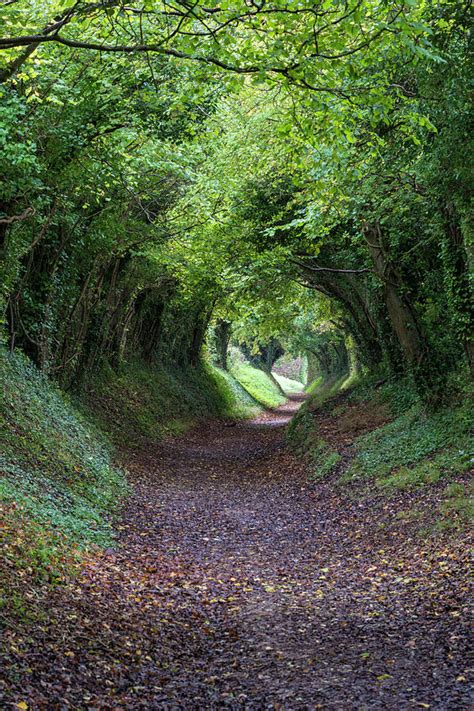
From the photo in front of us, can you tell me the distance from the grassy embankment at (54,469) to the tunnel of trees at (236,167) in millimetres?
1352

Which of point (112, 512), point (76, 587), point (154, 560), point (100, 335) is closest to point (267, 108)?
point (100, 335)

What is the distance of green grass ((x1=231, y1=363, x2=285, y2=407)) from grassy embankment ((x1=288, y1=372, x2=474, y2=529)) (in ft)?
92.8

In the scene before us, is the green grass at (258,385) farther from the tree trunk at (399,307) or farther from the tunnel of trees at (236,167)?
the tree trunk at (399,307)

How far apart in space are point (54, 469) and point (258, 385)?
149 ft

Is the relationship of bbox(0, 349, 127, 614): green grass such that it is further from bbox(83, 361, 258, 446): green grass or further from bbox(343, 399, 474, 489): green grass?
bbox(343, 399, 474, 489): green grass

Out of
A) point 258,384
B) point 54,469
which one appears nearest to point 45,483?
point 54,469

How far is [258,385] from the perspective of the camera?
2239 inches

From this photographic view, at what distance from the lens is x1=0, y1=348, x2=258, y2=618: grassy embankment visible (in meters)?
6.96

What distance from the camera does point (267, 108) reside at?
17.7 m

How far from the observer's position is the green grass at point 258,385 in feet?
170

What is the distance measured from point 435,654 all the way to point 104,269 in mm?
15582

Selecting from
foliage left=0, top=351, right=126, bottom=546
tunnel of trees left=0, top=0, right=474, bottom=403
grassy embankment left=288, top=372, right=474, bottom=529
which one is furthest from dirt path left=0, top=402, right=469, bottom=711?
tunnel of trees left=0, top=0, right=474, bottom=403

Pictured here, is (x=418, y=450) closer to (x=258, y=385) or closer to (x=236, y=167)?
(x=236, y=167)

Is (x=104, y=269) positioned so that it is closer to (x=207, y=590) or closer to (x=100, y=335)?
(x=100, y=335)
